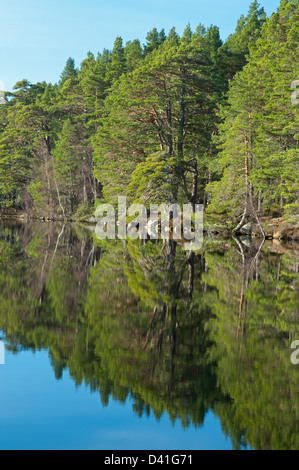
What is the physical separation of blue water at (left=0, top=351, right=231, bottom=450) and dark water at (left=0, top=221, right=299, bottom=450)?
0.01m

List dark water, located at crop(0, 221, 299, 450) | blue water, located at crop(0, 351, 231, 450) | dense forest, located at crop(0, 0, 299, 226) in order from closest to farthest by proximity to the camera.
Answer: blue water, located at crop(0, 351, 231, 450) < dark water, located at crop(0, 221, 299, 450) < dense forest, located at crop(0, 0, 299, 226)

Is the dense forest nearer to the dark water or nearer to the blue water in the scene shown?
the dark water

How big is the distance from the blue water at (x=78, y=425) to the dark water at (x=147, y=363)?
11mm

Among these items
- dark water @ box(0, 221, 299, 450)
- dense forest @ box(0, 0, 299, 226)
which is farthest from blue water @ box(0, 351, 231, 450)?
dense forest @ box(0, 0, 299, 226)

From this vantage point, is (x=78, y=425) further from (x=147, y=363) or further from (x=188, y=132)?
(x=188, y=132)

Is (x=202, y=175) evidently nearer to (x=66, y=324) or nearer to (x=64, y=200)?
(x=64, y=200)

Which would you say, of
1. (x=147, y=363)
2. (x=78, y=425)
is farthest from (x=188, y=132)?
(x=78, y=425)

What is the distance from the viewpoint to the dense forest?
25938mm

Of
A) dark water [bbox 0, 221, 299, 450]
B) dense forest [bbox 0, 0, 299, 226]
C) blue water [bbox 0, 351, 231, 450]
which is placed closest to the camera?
blue water [bbox 0, 351, 231, 450]

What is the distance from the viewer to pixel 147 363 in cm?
578

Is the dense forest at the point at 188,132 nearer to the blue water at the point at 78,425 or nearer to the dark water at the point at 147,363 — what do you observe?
the dark water at the point at 147,363

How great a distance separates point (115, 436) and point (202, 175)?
35.4 metres

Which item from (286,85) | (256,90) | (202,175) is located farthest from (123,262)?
(202,175)
